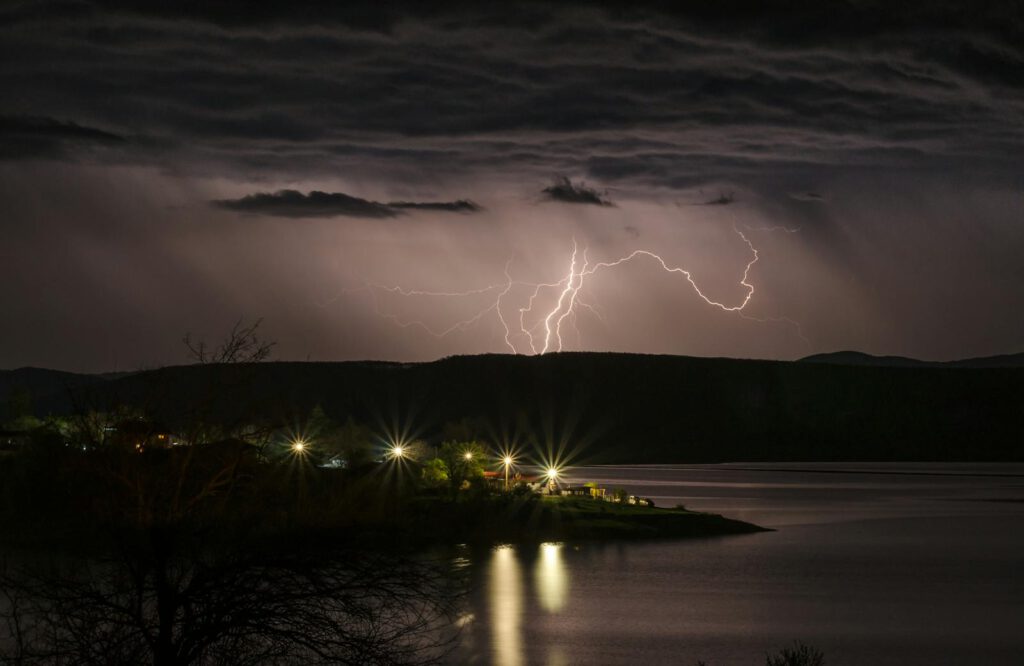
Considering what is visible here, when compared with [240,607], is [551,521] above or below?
above

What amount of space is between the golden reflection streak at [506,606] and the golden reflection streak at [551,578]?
94 cm

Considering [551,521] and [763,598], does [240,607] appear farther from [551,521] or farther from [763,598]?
[551,521]

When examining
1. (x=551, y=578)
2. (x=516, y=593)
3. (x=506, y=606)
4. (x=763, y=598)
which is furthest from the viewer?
(x=551, y=578)

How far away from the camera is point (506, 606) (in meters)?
49.0

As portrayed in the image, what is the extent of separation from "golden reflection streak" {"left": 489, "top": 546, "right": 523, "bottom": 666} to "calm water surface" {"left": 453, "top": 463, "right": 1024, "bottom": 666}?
0.08 metres

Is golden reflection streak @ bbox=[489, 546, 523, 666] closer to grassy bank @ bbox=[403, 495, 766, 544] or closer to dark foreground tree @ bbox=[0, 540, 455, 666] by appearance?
grassy bank @ bbox=[403, 495, 766, 544]

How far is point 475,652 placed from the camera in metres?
38.4

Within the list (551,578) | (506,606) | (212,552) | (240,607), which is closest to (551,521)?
(551,578)

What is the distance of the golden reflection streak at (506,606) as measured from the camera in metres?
39.1

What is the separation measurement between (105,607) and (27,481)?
62.2 metres

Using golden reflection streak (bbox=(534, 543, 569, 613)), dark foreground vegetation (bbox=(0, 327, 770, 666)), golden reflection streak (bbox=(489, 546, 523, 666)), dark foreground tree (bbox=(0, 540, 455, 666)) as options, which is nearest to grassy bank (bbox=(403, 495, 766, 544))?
golden reflection streak (bbox=(534, 543, 569, 613))

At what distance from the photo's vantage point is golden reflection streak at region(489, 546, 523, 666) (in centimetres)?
3912

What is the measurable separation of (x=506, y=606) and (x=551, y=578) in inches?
360

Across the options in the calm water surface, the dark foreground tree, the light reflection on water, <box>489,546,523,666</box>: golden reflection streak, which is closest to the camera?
the dark foreground tree
